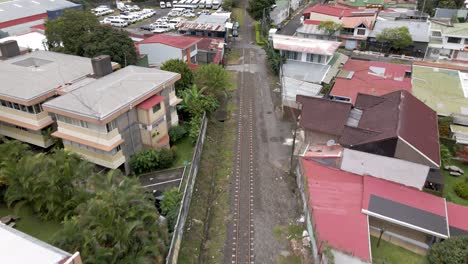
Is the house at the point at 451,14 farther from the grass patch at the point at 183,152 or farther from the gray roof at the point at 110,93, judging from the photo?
the gray roof at the point at 110,93

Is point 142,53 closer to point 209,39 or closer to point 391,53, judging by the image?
point 209,39

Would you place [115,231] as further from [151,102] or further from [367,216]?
[367,216]

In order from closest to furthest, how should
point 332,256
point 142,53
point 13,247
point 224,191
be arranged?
point 13,247
point 332,256
point 224,191
point 142,53

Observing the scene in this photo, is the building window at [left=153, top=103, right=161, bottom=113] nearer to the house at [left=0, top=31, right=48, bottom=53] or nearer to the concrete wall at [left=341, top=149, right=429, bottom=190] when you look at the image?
the concrete wall at [left=341, top=149, right=429, bottom=190]

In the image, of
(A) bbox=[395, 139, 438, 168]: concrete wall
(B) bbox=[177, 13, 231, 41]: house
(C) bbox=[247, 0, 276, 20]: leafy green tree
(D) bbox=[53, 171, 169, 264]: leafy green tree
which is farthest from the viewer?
(C) bbox=[247, 0, 276, 20]: leafy green tree

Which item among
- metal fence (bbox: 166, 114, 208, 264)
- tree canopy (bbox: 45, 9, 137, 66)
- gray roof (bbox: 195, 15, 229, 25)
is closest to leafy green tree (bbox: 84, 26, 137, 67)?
tree canopy (bbox: 45, 9, 137, 66)

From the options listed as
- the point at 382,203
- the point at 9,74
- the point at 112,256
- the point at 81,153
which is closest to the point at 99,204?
the point at 112,256
